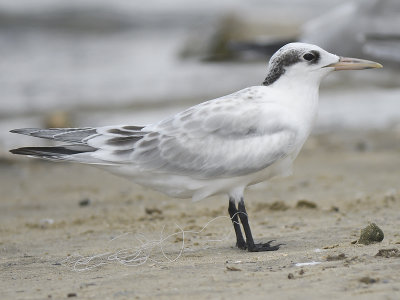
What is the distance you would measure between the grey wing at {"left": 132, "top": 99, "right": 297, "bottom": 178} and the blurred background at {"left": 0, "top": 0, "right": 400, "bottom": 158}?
4.08 meters

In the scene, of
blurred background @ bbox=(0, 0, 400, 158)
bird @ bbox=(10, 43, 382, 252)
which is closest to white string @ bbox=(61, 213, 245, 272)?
bird @ bbox=(10, 43, 382, 252)

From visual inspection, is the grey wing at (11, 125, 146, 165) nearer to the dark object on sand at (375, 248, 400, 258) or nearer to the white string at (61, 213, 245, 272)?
the white string at (61, 213, 245, 272)

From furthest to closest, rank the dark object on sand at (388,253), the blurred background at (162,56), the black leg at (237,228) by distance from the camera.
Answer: the blurred background at (162,56), the black leg at (237,228), the dark object on sand at (388,253)

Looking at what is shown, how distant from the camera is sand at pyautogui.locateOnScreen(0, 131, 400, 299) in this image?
3.07 metres

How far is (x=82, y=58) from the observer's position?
14.2m

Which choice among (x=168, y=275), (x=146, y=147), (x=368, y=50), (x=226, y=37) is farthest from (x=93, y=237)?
(x=226, y=37)

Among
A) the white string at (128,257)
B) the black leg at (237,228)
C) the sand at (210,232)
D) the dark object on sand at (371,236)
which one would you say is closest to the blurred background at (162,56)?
the sand at (210,232)

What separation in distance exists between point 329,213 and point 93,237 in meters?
1.49

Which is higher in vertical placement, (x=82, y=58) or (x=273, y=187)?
(x=82, y=58)

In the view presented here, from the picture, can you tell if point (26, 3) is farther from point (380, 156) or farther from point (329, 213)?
point (329, 213)

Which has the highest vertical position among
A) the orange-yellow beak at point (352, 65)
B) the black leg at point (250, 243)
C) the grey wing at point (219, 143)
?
the orange-yellow beak at point (352, 65)

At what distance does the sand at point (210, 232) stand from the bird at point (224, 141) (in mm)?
364

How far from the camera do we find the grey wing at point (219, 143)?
3932 mm

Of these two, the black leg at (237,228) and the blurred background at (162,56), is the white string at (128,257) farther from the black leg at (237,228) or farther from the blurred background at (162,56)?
the blurred background at (162,56)
